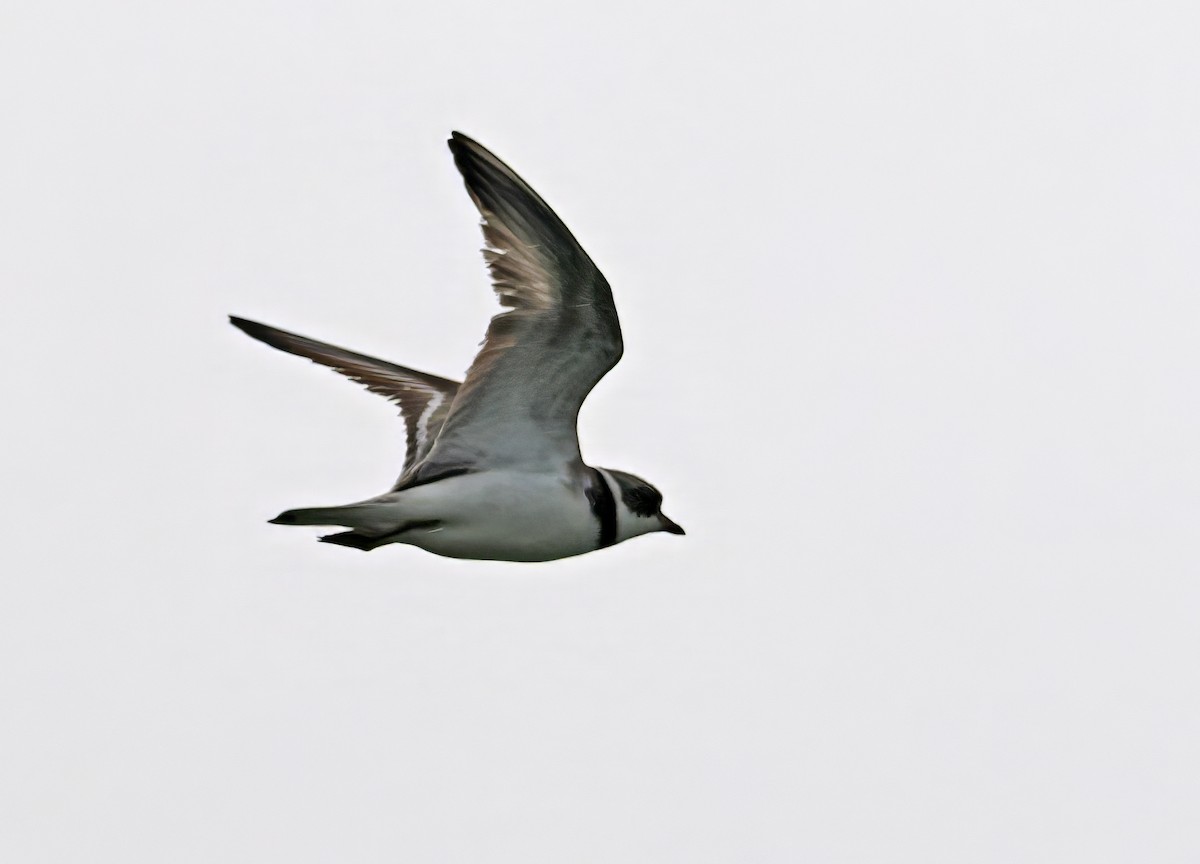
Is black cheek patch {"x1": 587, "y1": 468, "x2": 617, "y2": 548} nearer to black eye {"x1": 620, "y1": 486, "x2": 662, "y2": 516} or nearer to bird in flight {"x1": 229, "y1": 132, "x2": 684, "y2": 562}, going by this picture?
bird in flight {"x1": 229, "y1": 132, "x2": 684, "y2": 562}

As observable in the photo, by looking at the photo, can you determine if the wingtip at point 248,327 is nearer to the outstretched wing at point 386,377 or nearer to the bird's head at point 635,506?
the outstretched wing at point 386,377

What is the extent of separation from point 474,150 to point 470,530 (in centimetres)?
216

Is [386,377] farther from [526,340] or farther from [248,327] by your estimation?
[526,340]

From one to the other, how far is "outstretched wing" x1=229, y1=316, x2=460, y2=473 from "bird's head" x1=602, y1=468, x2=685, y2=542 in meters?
1.27

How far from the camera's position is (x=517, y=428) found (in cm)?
1037

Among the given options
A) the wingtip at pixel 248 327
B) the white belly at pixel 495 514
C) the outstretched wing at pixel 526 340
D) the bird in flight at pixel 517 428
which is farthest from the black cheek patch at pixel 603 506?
the wingtip at pixel 248 327

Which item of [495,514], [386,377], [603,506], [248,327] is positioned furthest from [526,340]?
[248,327]

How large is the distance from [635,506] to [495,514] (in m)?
1.33

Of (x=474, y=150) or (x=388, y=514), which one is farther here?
(x=388, y=514)

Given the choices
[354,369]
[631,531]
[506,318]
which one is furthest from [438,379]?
[506,318]

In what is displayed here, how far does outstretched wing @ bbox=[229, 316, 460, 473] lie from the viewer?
12.0 metres

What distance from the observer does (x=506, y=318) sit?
987 centimetres

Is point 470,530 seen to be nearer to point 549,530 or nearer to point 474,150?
point 549,530

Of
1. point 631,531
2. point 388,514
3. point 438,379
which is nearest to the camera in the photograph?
point 388,514
